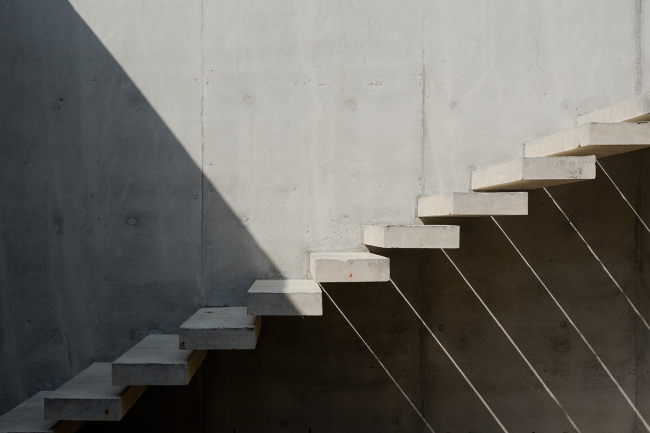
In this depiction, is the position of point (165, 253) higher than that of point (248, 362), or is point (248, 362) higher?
point (165, 253)

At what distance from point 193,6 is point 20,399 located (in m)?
2.27

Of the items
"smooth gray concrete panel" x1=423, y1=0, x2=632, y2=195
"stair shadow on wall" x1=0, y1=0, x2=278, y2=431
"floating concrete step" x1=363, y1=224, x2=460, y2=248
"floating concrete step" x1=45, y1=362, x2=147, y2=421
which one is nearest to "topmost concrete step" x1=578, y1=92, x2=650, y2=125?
"smooth gray concrete panel" x1=423, y1=0, x2=632, y2=195

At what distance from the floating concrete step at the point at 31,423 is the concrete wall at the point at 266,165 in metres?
0.30

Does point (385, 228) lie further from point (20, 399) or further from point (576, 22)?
point (20, 399)

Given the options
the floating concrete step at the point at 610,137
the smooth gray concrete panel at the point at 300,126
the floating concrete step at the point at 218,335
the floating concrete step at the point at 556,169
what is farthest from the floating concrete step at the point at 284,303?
the floating concrete step at the point at 610,137

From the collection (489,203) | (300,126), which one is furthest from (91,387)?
(489,203)

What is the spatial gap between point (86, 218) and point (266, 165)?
99 cm

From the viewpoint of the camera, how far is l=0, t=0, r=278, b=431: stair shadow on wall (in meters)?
2.71

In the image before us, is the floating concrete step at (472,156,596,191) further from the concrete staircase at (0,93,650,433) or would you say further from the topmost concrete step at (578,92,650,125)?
the topmost concrete step at (578,92,650,125)

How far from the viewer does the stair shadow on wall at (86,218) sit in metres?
2.71

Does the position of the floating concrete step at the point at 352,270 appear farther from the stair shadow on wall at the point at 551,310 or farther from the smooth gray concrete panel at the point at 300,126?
the stair shadow on wall at the point at 551,310

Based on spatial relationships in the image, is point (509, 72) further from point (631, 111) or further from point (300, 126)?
point (300, 126)

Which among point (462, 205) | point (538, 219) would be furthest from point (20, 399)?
point (538, 219)

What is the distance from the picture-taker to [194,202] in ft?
8.98
